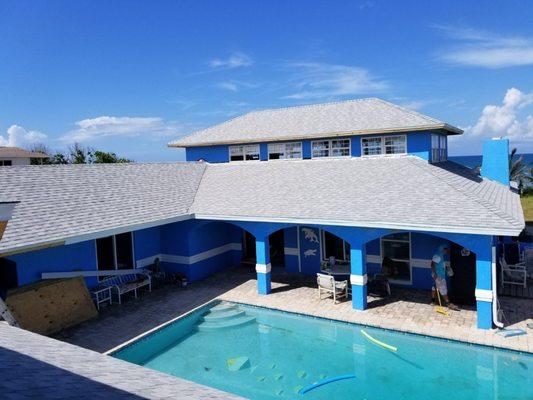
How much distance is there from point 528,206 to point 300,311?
99.9ft

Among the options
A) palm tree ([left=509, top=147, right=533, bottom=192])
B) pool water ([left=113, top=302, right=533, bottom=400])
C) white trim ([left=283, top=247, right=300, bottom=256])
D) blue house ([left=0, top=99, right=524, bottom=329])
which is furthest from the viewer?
palm tree ([left=509, top=147, right=533, bottom=192])

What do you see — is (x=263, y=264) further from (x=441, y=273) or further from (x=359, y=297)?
(x=441, y=273)

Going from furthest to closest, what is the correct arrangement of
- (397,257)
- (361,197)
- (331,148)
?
1. (331,148)
2. (397,257)
3. (361,197)

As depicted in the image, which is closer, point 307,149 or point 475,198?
point 475,198

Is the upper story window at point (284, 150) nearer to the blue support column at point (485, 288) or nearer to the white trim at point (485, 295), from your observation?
the blue support column at point (485, 288)

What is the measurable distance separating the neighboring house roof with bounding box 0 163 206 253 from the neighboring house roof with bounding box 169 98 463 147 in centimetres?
391

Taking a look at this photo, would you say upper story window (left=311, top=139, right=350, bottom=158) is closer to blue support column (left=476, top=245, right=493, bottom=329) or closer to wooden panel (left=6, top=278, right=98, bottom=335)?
blue support column (left=476, top=245, right=493, bottom=329)

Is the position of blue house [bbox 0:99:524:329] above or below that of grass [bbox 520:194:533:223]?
above

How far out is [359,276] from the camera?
547 inches

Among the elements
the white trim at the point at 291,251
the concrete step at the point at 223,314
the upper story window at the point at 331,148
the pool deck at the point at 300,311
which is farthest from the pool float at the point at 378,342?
the upper story window at the point at 331,148

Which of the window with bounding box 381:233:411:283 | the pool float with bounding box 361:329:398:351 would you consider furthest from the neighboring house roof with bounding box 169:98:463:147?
the pool float with bounding box 361:329:398:351

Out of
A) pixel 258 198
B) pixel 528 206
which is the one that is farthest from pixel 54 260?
pixel 528 206

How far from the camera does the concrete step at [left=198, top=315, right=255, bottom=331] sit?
44.6ft

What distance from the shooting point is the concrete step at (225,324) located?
13586 mm
